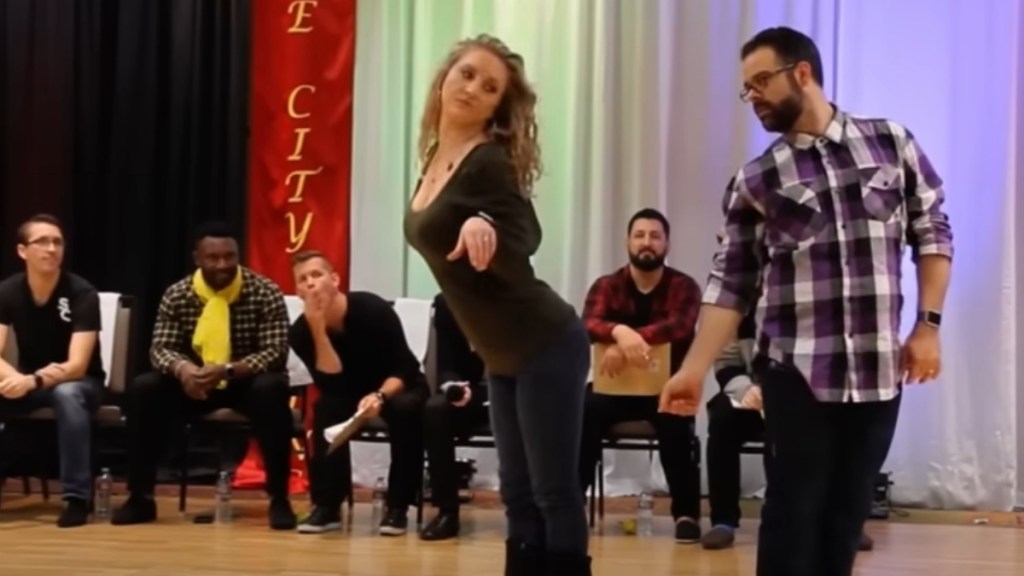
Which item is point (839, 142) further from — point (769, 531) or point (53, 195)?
point (53, 195)

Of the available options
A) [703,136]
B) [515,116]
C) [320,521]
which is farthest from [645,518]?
[515,116]

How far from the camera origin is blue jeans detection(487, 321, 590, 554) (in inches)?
83.5

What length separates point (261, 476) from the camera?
18.6 feet

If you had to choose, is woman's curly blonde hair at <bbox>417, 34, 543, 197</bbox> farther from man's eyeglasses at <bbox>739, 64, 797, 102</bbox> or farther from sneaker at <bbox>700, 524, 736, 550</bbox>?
sneaker at <bbox>700, 524, 736, 550</bbox>

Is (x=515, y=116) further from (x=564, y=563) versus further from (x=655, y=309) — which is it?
(x=655, y=309)

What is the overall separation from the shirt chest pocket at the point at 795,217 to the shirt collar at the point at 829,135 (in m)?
0.08

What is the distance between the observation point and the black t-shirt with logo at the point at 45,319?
4.93 m

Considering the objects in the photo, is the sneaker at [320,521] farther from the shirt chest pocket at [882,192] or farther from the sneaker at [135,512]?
the shirt chest pocket at [882,192]

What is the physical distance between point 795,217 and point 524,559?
807 millimetres

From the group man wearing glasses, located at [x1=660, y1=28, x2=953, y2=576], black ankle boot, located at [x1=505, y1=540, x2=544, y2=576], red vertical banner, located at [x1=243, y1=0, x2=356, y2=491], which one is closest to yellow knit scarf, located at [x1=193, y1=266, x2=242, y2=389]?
red vertical banner, located at [x1=243, y1=0, x2=356, y2=491]

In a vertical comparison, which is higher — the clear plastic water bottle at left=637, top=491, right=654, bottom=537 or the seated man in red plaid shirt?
the seated man in red plaid shirt

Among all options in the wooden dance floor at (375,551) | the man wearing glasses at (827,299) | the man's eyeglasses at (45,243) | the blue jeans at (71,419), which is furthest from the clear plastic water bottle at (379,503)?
the man wearing glasses at (827,299)

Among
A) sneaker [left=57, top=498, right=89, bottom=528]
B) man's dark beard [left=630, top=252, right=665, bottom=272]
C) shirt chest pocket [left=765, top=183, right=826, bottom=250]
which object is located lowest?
sneaker [left=57, top=498, right=89, bottom=528]

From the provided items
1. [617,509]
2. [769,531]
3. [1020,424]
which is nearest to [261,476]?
[617,509]
